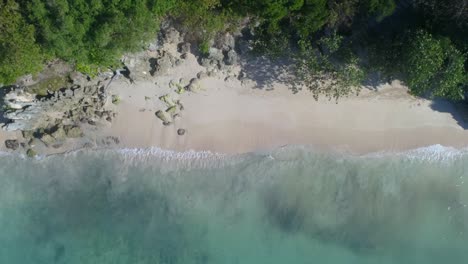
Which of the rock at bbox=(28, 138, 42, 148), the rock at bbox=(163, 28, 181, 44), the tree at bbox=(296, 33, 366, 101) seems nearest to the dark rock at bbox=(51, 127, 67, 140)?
the rock at bbox=(28, 138, 42, 148)

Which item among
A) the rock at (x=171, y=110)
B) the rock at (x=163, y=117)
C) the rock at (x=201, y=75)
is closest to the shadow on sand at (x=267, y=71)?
the rock at (x=201, y=75)

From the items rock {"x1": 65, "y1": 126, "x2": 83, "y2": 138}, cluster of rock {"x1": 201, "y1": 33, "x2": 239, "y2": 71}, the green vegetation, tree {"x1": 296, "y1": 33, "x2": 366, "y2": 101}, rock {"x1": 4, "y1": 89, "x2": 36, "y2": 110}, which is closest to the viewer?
the green vegetation

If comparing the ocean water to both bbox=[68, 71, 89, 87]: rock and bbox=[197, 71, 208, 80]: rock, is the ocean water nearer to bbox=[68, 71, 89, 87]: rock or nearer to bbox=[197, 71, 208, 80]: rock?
bbox=[68, 71, 89, 87]: rock

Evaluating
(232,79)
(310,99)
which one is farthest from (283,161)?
(232,79)

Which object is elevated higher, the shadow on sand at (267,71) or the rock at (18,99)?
the shadow on sand at (267,71)

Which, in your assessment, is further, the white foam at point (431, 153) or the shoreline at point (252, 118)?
the white foam at point (431, 153)

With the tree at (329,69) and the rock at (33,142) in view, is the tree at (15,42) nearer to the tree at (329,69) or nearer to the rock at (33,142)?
the rock at (33,142)
